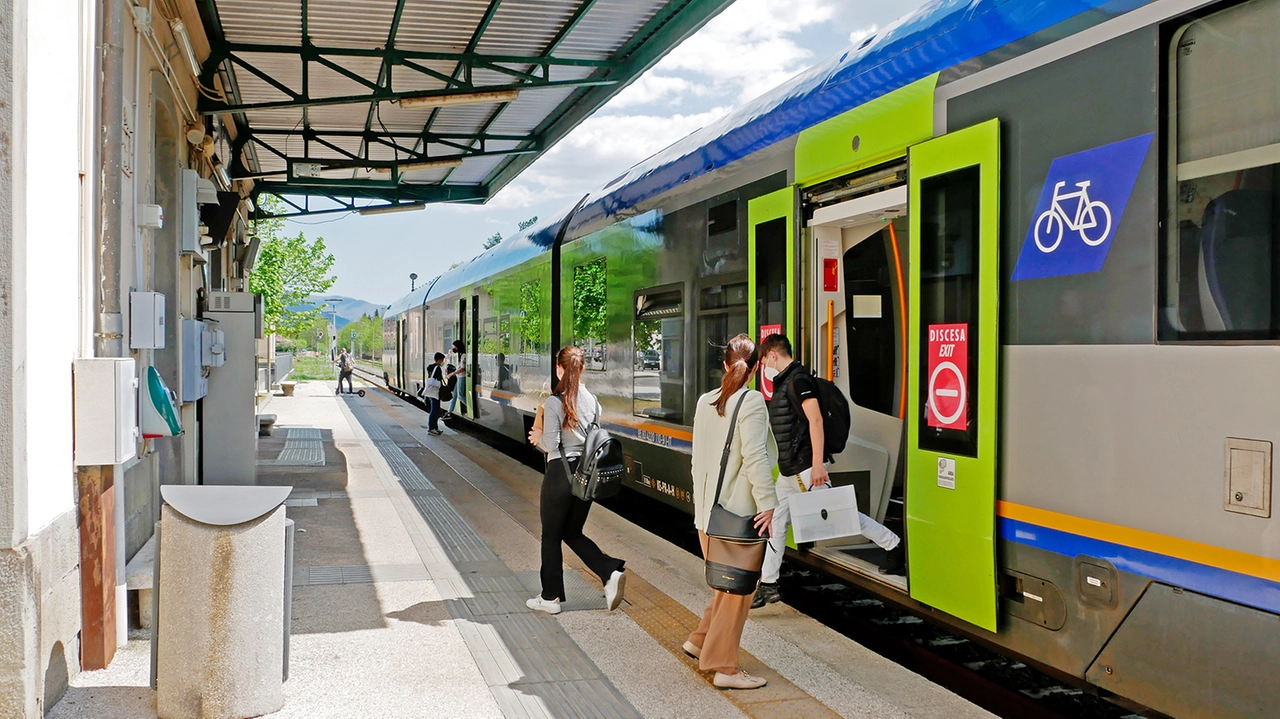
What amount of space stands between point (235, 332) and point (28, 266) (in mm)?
5721

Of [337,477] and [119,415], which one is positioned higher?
[119,415]

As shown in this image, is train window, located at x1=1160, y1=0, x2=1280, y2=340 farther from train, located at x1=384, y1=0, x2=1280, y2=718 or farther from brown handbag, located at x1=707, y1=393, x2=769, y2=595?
brown handbag, located at x1=707, y1=393, x2=769, y2=595

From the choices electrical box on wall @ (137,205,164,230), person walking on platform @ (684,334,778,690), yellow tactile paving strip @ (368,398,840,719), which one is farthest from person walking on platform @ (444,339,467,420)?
person walking on platform @ (684,334,778,690)

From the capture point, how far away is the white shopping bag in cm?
486

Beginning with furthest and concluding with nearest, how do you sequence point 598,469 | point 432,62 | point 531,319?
point 531,319 < point 432,62 < point 598,469

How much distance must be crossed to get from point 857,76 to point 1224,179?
249 centimetres

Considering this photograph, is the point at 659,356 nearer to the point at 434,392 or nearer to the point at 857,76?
the point at 857,76

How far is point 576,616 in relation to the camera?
5836mm

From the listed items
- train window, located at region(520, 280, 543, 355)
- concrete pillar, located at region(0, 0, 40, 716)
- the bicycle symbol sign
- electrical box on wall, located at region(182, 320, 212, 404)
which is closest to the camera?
the bicycle symbol sign

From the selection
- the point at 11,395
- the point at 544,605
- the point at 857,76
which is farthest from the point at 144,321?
the point at 857,76

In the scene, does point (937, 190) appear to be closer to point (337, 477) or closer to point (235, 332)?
point (235, 332)

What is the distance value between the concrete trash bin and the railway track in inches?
134

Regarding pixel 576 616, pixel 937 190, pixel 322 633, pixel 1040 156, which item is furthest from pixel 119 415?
pixel 1040 156

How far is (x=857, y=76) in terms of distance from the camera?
541cm
